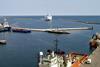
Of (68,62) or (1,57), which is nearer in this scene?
(68,62)

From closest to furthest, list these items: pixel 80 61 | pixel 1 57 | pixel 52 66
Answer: pixel 52 66, pixel 80 61, pixel 1 57

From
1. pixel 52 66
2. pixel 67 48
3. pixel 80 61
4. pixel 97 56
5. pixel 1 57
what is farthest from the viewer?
pixel 67 48

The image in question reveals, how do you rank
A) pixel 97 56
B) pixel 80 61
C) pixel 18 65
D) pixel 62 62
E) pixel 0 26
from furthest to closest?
pixel 0 26 < pixel 18 65 < pixel 97 56 < pixel 80 61 < pixel 62 62

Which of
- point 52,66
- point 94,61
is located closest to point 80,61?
point 94,61

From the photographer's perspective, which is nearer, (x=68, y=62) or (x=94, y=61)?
(x=68, y=62)

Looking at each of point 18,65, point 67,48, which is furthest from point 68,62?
point 67,48

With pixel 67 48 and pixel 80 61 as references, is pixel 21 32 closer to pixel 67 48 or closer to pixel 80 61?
pixel 67 48

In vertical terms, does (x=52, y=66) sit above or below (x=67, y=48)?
above

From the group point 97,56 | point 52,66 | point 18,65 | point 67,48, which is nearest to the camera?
point 52,66

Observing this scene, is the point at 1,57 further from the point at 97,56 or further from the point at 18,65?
the point at 97,56
